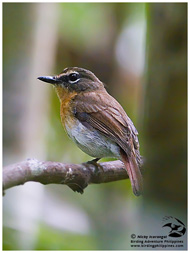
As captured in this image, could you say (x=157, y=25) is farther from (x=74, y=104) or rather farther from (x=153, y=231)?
(x=153, y=231)

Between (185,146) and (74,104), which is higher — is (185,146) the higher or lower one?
the lower one

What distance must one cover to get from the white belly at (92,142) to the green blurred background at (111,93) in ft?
0.40

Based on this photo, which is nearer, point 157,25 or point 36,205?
point 157,25

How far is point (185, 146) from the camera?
1.46 meters

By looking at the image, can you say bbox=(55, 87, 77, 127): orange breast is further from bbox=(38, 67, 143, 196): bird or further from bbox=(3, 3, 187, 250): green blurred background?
bbox=(3, 3, 187, 250): green blurred background

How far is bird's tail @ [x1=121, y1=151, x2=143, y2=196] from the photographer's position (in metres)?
1.39

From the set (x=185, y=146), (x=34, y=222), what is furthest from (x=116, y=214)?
(x=185, y=146)

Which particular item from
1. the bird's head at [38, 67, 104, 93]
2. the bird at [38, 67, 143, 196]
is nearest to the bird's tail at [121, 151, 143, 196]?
the bird at [38, 67, 143, 196]

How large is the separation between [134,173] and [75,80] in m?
0.50

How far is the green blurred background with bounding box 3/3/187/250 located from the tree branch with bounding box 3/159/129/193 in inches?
6.2

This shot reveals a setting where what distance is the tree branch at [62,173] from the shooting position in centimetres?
119

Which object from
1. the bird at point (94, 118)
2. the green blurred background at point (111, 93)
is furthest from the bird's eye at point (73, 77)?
the green blurred background at point (111, 93)

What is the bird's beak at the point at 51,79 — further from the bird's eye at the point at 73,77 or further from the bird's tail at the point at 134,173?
the bird's tail at the point at 134,173

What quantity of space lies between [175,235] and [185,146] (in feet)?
1.67
